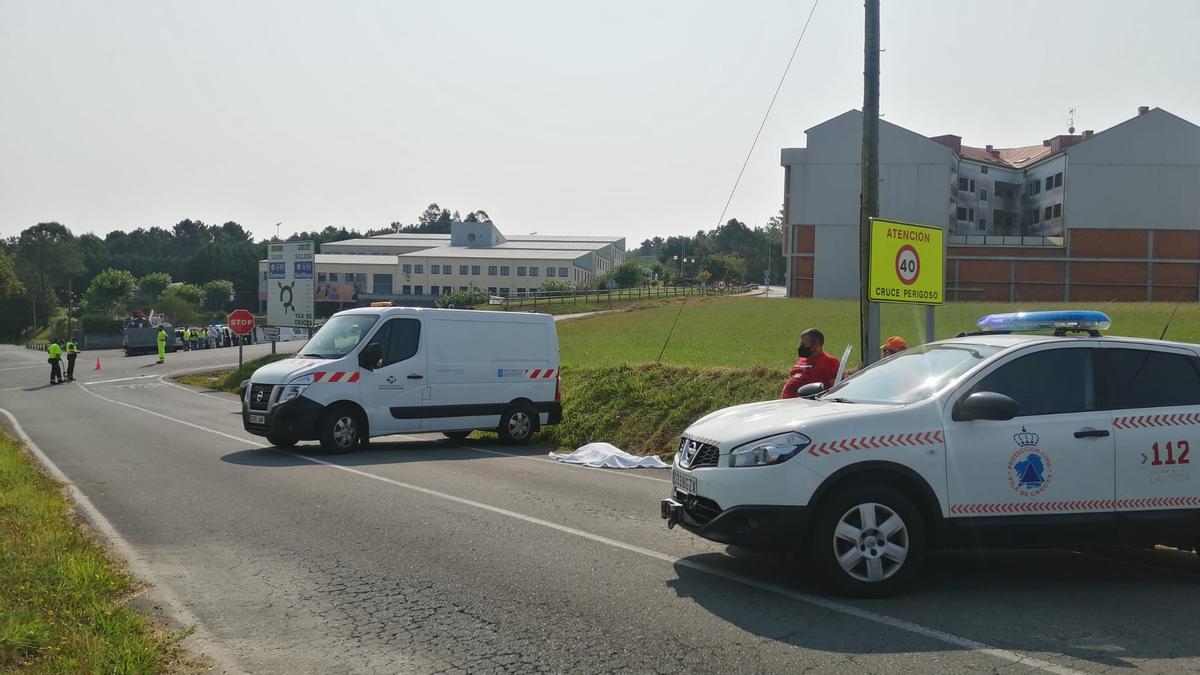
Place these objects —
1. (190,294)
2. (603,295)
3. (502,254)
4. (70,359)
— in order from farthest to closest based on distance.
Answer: (190,294) < (502,254) < (603,295) < (70,359)

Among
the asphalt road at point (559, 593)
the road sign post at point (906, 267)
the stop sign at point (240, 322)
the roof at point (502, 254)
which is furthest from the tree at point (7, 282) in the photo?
the road sign post at point (906, 267)

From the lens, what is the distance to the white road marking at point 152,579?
5289mm

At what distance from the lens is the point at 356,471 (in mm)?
12578

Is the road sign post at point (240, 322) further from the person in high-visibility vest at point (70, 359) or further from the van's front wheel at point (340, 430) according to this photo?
the van's front wheel at point (340, 430)

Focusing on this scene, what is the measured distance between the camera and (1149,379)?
22.3ft

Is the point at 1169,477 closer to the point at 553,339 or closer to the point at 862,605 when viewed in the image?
the point at 862,605

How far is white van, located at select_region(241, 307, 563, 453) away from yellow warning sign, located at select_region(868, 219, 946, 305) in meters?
6.47

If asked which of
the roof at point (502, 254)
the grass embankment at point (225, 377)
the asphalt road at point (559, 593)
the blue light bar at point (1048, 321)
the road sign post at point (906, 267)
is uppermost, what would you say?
the roof at point (502, 254)

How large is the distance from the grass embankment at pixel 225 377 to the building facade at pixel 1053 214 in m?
39.4

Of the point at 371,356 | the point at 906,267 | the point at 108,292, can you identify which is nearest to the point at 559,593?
the point at 906,267

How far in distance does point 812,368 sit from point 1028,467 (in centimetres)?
449

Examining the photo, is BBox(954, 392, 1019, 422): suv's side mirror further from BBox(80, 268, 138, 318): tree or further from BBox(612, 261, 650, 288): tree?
BBox(80, 268, 138, 318): tree

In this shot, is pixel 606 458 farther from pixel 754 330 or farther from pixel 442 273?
pixel 442 273

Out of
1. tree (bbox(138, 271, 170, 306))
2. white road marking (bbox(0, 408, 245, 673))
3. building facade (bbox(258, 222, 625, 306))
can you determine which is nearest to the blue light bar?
white road marking (bbox(0, 408, 245, 673))
